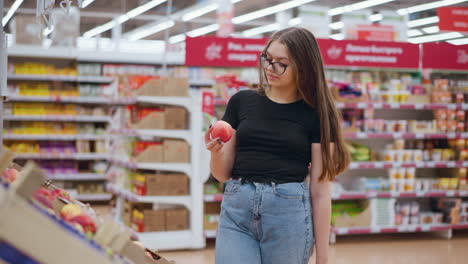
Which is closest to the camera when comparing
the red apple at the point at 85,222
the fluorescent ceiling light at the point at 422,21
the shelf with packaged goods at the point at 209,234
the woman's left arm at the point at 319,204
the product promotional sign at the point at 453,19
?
the red apple at the point at 85,222

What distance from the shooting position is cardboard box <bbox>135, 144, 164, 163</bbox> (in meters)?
6.04

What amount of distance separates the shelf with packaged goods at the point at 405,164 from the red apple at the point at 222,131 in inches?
190

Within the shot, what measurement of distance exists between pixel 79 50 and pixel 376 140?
5425 mm

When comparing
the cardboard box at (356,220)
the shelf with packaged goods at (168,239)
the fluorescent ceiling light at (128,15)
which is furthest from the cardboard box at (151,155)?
the fluorescent ceiling light at (128,15)

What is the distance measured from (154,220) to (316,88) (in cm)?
420

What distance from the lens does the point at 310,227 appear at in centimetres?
215

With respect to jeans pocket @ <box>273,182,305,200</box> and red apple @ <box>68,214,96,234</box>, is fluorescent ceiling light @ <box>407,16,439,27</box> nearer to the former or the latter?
jeans pocket @ <box>273,182,305,200</box>

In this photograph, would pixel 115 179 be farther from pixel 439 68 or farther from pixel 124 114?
pixel 439 68

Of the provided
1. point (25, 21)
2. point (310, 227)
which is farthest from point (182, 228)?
point (310, 227)

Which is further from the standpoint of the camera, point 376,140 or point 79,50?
point 79,50

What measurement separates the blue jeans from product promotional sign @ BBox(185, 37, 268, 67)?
4.72m

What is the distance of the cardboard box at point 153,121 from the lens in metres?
6.06

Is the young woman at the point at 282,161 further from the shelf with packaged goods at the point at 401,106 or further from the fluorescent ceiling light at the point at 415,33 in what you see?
the fluorescent ceiling light at the point at 415,33

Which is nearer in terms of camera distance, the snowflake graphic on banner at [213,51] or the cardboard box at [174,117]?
the cardboard box at [174,117]
